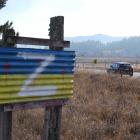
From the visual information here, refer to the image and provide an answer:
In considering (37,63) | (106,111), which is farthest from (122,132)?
(37,63)

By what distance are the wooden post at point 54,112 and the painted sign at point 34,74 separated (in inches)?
12.0

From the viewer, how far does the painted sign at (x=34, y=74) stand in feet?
16.9

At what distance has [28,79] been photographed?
539 centimetres

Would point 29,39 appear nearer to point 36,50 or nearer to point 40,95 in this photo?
point 36,50

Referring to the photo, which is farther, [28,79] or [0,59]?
[28,79]

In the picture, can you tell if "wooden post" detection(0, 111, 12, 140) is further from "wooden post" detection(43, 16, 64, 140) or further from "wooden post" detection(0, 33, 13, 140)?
"wooden post" detection(43, 16, 64, 140)

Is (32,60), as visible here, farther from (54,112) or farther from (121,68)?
(121,68)

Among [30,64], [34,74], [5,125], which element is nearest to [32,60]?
[30,64]

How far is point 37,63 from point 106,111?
596 centimetres

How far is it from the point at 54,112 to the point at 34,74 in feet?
2.93

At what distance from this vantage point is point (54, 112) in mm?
6117

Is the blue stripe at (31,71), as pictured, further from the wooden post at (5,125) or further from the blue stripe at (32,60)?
the wooden post at (5,125)

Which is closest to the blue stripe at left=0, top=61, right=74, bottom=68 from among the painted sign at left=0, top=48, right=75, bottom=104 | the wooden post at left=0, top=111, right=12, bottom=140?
the painted sign at left=0, top=48, right=75, bottom=104

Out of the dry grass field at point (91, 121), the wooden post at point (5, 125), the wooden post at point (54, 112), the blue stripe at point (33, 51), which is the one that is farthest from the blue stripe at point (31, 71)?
the dry grass field at point (91, 121)
